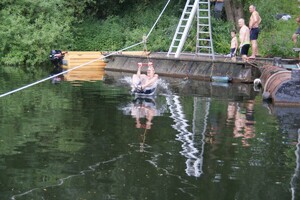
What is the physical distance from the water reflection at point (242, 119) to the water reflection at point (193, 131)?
2.36ft

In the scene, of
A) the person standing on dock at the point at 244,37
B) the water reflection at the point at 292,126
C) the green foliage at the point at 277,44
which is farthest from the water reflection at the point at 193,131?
the green foliage at the point at 277,44

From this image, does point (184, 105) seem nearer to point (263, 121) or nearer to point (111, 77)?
point (263, 121)

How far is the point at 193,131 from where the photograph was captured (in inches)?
651

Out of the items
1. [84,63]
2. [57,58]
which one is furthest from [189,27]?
[57,58]

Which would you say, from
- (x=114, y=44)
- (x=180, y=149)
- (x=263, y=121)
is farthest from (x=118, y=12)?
(x=180, y=149)

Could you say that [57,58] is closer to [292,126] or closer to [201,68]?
[201,68]

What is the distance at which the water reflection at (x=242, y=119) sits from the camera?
52.9 feet

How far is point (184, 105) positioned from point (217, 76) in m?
7.93

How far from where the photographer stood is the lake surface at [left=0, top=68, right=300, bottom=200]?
11219 mm

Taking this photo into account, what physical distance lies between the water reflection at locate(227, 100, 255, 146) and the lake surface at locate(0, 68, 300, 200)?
0.09 ft

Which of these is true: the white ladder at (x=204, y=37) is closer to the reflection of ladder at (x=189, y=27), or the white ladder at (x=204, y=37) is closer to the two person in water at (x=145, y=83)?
the reflection of ladder at (x=189, y=27)

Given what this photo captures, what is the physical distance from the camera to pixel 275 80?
22578 millimetres

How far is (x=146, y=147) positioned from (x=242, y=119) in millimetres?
4911

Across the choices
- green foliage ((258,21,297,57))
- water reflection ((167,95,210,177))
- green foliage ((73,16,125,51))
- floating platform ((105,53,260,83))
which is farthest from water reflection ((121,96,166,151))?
green foliage ((73,16,125,51))
